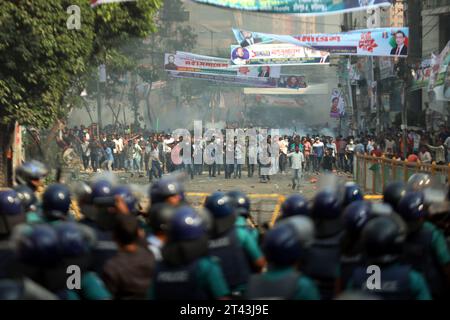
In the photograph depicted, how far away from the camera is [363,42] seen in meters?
25.5

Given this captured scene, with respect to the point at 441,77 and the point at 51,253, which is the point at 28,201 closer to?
the point at 51,253

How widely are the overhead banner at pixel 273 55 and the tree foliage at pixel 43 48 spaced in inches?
517

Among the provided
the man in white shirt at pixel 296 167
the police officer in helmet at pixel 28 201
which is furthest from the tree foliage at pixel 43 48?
the police officer in helmet at pixel 28 201

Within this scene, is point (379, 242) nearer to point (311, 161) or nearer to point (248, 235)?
point (248, 235)

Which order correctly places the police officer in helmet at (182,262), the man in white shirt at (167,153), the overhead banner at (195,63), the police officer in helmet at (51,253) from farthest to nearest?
the overhead banner at (195,63) < the man in white shirt at (167,153) < the police officer in helmet at (182,262) < the police officer in helmet at (51,253)

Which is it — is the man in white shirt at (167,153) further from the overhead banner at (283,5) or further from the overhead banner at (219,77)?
the overhead banner at (283,5)

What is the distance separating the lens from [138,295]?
552 centimetres

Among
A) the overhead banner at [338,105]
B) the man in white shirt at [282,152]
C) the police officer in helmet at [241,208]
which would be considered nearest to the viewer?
the police officer in helmet at [241,208]

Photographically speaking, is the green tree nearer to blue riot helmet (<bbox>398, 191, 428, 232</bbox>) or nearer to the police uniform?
blue riot helmet (<bbox>398, 191, 428, 232</bbox>)

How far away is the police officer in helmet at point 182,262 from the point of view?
484cm

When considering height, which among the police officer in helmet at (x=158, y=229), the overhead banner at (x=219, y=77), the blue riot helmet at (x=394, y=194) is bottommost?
the police officer in helmet at (x=158, y=229)

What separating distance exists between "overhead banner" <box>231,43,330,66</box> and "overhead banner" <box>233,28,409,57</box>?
602 cm

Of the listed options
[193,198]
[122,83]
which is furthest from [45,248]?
[122,83]

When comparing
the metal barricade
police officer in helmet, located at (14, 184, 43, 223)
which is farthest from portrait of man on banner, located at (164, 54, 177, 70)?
police officer in helmet, located at (14, 184, 43, 223)
